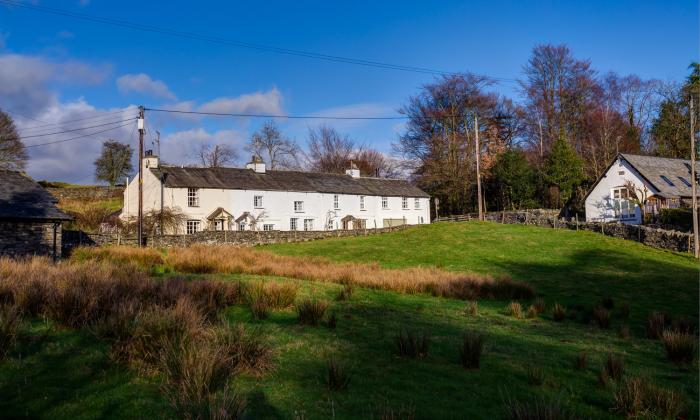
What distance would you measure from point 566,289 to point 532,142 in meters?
48.6

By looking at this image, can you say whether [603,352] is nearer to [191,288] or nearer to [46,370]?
[191,288]

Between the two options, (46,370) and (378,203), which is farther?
(378,203)

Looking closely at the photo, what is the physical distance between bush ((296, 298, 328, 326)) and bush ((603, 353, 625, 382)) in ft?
16.7

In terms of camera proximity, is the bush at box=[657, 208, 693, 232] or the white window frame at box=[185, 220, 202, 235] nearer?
the bush at box=[657, 208, 693, 232]

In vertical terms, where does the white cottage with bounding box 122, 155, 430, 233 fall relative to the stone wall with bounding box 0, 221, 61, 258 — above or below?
above

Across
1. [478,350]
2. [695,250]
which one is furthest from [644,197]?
[478,350]

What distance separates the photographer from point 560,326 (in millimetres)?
13016

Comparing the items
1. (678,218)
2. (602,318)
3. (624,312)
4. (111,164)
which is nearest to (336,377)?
(602,318)

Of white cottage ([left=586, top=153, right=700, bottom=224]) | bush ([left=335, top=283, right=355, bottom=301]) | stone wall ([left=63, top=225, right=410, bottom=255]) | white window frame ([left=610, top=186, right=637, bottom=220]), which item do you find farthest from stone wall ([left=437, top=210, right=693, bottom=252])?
bush ([left=335, top=283, right=355, bottom=301])

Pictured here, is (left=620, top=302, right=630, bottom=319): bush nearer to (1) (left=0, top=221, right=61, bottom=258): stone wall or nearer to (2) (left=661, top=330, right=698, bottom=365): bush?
(2) (left=661, top=330, right=698, bottom=365): bush

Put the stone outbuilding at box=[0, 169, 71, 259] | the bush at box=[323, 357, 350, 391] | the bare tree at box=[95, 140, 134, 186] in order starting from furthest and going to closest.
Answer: the bare tree at box=[95, 140, 134, 186] → the stone outbuilding at box=[0, 169, 71, 259] → the bush at box=[323, 357, 350, 391]

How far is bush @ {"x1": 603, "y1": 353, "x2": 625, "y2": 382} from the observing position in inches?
313

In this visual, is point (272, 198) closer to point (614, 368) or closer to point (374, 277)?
point (374, 277)

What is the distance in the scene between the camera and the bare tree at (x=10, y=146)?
64.4 m
